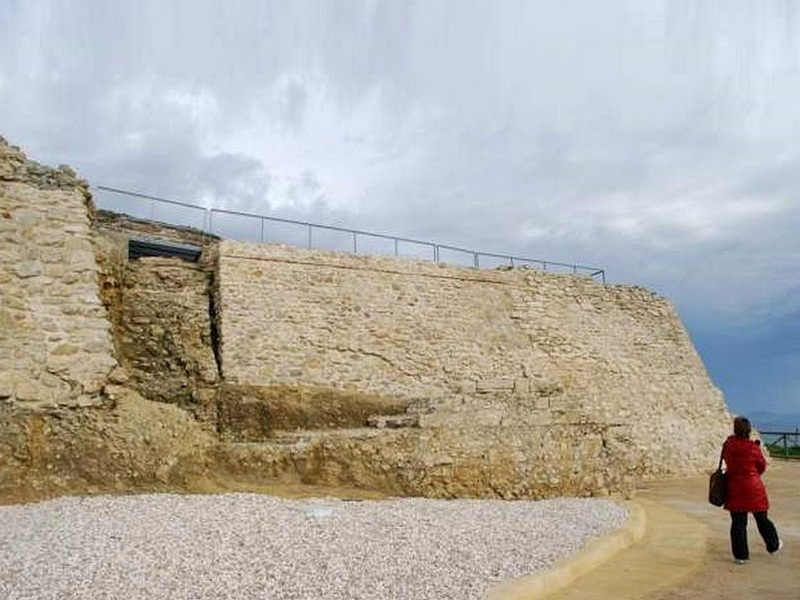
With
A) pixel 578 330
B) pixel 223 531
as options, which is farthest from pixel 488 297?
pixel 223 531

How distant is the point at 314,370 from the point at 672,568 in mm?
9466

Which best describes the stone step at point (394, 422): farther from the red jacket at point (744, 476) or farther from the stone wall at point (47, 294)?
the red jacket at point (744, 476)

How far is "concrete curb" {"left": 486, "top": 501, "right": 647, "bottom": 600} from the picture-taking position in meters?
5.75

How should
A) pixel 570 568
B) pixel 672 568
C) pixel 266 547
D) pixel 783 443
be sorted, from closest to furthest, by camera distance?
pixel 266 547 < pixel 570 568 < pixel 672 568 < pixel 783 443

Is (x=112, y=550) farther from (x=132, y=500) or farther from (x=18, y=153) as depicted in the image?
→ (x=18, y=153)

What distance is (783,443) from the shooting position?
26.4m

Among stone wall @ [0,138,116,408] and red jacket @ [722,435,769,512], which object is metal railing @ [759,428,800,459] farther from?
stone wall @ [0,138,116,408]

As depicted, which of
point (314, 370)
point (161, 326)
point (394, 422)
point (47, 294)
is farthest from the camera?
point (314, 370)

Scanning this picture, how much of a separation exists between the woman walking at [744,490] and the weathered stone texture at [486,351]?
13.4 feet

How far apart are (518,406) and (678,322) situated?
1099cm

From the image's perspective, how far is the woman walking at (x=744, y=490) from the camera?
299 inches

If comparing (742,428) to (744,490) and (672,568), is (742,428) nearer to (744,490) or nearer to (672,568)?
(744,490)

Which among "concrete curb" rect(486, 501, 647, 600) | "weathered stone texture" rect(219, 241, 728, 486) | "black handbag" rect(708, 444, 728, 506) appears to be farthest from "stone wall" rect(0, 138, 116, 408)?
→ "black handbag" rect(708, 444, 728, 506)

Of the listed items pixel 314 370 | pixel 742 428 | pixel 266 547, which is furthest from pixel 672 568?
pixel 314 370
